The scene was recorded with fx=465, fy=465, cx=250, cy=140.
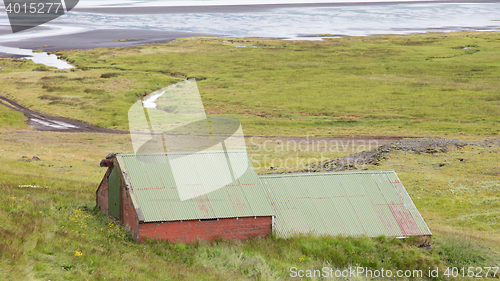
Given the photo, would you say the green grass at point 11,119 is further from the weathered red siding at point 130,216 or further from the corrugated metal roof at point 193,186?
the weathered red siding at point 130,216

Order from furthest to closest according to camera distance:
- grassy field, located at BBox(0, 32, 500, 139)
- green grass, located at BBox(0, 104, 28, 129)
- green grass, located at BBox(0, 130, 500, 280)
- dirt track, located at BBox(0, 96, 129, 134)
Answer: grassy field, located at BBox(0, 32, 500, 139)
dirt track, located at BBox(0, 96, 129, 134)
green grass, located at BBox(0, 104, 28, 129)
green grass, located at BBox(0, 130, 500, 280)

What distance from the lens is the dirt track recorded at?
2420 inches

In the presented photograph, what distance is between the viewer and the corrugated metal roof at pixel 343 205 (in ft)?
69.2

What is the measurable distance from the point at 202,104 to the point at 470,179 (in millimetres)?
47381

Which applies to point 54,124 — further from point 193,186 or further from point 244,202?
point 244,202

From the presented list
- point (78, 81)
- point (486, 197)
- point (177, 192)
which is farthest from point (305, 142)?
point (78, 81)

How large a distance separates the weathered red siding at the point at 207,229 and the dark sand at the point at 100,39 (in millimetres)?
124182

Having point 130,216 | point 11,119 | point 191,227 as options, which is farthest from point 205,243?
point 11,119

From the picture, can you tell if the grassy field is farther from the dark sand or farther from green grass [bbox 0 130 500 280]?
green grass [bbox 0 130 500 280]

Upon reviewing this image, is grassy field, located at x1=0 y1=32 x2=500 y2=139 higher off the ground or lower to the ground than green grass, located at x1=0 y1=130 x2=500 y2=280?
lower

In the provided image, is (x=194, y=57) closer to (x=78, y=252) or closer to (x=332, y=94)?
(x=332, y=94)

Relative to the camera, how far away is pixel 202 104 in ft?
249

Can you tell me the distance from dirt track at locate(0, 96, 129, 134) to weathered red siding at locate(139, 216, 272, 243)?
4470cm

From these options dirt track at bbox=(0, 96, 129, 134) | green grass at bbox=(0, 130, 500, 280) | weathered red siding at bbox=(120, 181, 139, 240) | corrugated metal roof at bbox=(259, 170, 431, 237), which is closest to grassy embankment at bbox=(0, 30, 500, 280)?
green grass at bbox=(0, 130, 500, 280)
